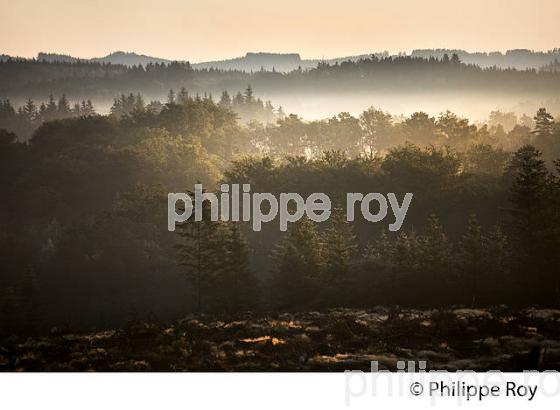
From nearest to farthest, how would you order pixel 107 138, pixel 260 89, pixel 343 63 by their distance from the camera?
1. pixel 343 63
2. pixel 107 138
3. pixel 260 89

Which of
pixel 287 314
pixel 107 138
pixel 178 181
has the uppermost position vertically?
pixel 107 138

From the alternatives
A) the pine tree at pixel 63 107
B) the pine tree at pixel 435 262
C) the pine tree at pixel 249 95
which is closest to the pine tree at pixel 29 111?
the pine tree at pixel 63 107

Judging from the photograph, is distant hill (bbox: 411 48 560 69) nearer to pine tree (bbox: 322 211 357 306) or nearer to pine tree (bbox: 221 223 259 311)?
pine tree (bbox: 322 211 357 306)

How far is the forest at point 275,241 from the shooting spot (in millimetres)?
23438

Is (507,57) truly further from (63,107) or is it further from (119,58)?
(63,107)

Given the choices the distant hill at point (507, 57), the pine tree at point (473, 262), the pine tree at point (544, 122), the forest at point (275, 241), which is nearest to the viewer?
the forest at point (275, 241)

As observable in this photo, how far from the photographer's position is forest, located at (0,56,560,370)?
2344cm

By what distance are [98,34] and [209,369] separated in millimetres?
18344

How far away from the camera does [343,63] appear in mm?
34469

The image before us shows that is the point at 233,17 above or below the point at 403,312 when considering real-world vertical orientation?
above

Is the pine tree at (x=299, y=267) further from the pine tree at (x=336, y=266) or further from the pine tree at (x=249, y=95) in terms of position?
the pine tree at (x=249, y=95)

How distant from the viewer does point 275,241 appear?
3806 cm
